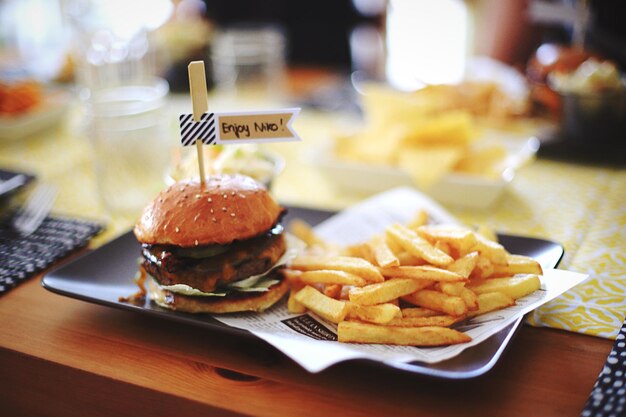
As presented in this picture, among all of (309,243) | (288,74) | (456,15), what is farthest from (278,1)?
(309,243)

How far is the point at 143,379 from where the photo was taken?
Result: 1.27 m

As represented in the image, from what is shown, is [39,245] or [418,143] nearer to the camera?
[39,245]

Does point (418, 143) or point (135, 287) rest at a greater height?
point (418, 143)

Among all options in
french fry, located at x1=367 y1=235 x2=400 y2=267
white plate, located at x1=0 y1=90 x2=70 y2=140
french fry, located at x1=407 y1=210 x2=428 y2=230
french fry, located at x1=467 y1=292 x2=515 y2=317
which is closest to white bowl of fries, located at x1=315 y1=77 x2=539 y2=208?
french fry, located at x1=407 y1=210 x2=428 y2=230

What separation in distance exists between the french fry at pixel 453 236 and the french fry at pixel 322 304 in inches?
13.1

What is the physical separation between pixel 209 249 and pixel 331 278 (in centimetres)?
32

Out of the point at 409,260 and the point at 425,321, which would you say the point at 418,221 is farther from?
the point at 425,321

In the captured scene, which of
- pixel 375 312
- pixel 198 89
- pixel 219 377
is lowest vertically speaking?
pixel 219 377

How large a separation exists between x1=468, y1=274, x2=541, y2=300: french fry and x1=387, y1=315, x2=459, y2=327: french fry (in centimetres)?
13

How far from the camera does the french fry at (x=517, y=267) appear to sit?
142 cm

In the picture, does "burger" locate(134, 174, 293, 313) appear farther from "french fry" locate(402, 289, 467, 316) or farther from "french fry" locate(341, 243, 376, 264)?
"french fry" locate(402, 289, 467, 316)

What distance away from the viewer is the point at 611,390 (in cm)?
111

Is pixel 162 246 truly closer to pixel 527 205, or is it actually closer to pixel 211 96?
pixel 527 205

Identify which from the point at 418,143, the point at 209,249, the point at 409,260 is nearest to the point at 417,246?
the point at 409,260
